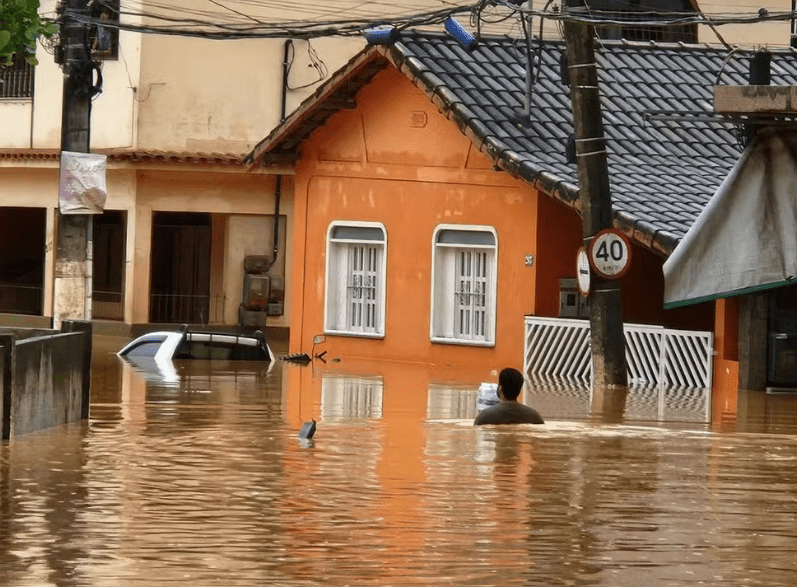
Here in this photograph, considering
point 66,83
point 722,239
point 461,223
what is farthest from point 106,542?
point 461,223

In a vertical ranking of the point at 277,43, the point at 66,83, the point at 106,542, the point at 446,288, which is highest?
the point at 277,43

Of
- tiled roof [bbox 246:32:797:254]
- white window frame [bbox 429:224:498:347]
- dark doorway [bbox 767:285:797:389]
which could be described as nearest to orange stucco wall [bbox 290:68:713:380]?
white window frame [bbox 429:224:498:347]

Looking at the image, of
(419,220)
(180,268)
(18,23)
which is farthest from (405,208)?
(18,23)

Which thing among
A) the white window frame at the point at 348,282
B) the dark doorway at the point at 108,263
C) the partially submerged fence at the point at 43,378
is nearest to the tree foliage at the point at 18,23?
the partially submerged fence at the point at 43,378

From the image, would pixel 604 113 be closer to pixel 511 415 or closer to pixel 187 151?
pixel 187 151

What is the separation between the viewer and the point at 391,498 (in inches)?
524

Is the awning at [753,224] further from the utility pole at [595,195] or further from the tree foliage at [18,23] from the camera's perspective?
the tree foliage at [18,23]

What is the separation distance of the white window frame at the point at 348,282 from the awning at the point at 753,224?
39.8 ft

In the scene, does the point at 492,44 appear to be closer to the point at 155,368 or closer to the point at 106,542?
the point at 155,368

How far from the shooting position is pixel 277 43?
126 feet

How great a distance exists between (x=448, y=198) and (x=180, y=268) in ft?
38.2

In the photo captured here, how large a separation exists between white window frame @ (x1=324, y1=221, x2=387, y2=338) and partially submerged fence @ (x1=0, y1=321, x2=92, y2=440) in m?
12.8

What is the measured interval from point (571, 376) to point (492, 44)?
6.39m

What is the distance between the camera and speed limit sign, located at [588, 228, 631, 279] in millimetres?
22484
